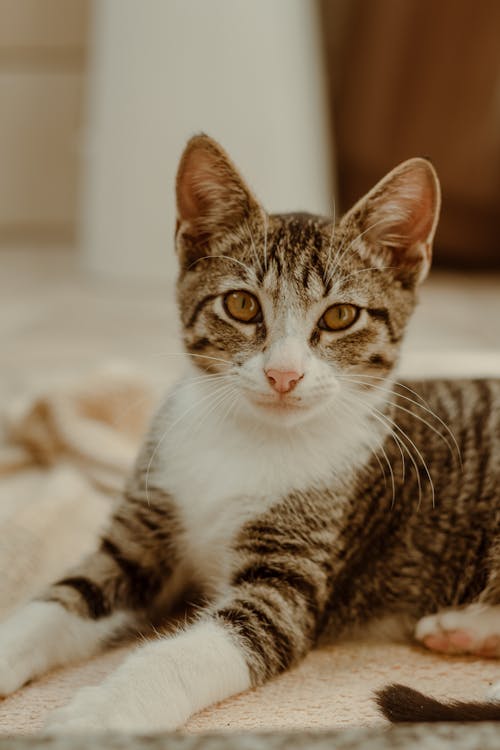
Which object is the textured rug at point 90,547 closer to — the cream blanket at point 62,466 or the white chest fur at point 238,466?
the cream blanket at point 62,466

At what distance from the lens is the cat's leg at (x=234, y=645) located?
1088mm

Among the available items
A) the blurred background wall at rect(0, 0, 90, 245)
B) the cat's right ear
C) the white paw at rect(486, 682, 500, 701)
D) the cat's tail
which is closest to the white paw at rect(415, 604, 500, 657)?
the white paw at rect(486, 682, 500, 701)

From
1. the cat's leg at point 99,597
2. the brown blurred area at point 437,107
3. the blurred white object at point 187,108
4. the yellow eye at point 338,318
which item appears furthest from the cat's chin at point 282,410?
the brown blurred area at point 437,107

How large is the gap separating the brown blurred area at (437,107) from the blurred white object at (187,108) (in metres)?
0.25

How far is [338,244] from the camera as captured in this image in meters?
1.47

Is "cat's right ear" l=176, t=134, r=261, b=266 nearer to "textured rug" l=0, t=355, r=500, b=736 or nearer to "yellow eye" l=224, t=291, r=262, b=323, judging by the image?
"yellow eye" l=224, t=291, r=262, b=323

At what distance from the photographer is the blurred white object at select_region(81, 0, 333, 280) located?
3.92 m

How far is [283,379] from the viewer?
1.30 m

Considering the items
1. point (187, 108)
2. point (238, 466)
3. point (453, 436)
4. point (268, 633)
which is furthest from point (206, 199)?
point (187, 108)

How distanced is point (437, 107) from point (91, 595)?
337 cm

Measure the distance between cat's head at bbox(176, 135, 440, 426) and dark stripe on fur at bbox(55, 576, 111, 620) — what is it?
0.37 meters

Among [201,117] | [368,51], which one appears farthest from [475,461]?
[368,51]

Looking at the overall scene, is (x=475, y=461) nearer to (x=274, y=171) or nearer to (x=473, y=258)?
(x=274, y=171)

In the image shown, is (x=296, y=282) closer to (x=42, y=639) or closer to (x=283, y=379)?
(x=283, y=379)
